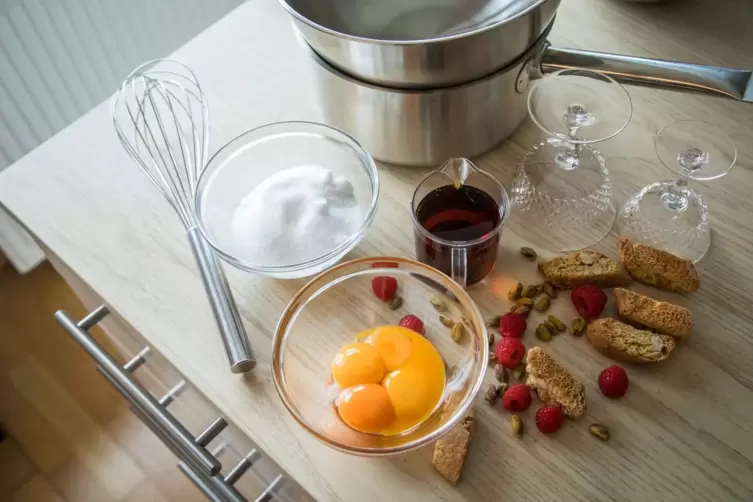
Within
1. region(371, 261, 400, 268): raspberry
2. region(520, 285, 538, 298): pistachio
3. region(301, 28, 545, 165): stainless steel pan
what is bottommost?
region(520, 285, 538, 298): pistachio

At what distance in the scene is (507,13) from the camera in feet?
2.09

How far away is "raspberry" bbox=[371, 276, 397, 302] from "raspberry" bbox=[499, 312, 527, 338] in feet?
0.29

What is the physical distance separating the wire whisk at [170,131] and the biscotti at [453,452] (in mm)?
224

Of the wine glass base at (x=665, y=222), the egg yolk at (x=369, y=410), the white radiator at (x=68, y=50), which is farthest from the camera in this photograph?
the white radiator at (x=68, y=50)

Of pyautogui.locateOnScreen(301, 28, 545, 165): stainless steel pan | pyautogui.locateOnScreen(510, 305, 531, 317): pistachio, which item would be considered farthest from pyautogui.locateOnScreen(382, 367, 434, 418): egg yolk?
pyautogui.locateOnScreen(301, 28, 545, 165): stainless steel pan

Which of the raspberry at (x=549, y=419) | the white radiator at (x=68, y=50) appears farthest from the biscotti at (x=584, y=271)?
the white radiator at (x=68, y=50)

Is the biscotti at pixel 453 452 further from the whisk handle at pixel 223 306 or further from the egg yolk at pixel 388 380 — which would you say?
the whisk handle at pixel 223 306

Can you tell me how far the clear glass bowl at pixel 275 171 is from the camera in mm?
539

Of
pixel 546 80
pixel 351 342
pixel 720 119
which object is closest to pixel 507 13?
pixel 546 80

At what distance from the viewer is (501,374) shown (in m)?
0.50

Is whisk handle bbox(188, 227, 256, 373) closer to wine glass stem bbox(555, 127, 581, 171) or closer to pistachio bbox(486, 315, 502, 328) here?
pistachio bbox(486, 315, 502, 328)

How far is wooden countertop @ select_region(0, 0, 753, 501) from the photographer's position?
0.47 m

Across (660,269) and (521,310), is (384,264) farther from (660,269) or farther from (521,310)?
(660,269)

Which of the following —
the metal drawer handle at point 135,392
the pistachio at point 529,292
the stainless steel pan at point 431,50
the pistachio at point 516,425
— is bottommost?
the metal drawer handle at point 135,392
